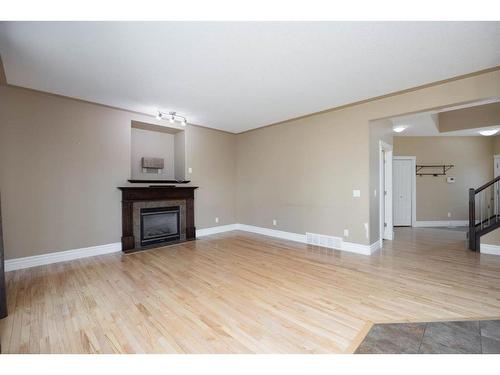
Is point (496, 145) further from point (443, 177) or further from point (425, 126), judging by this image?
point (425, 126)

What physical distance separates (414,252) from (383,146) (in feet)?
6.80

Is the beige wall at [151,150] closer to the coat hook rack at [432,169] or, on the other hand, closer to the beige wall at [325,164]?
the beige wall at [325,164]

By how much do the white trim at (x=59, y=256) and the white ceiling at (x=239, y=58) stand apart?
2520mm

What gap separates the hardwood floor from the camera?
1.78 m

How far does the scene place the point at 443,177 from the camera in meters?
6.66

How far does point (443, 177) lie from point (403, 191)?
122 cm

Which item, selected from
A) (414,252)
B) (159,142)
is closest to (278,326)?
(414,252)

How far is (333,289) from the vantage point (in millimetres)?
2684

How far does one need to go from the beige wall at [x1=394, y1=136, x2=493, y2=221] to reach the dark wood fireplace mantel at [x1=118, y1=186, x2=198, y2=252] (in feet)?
19.7

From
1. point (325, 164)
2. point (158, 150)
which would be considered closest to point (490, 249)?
point (325, 164)

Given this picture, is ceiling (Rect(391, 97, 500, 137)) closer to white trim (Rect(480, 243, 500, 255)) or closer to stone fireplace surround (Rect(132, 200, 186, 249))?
white trim (Rect(480, 243, 500, 255))

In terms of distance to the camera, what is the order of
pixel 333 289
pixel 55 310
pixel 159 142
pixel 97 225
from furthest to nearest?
pixel 159 142
pixel 97 225
pixel 333 289
pixel 55 310
